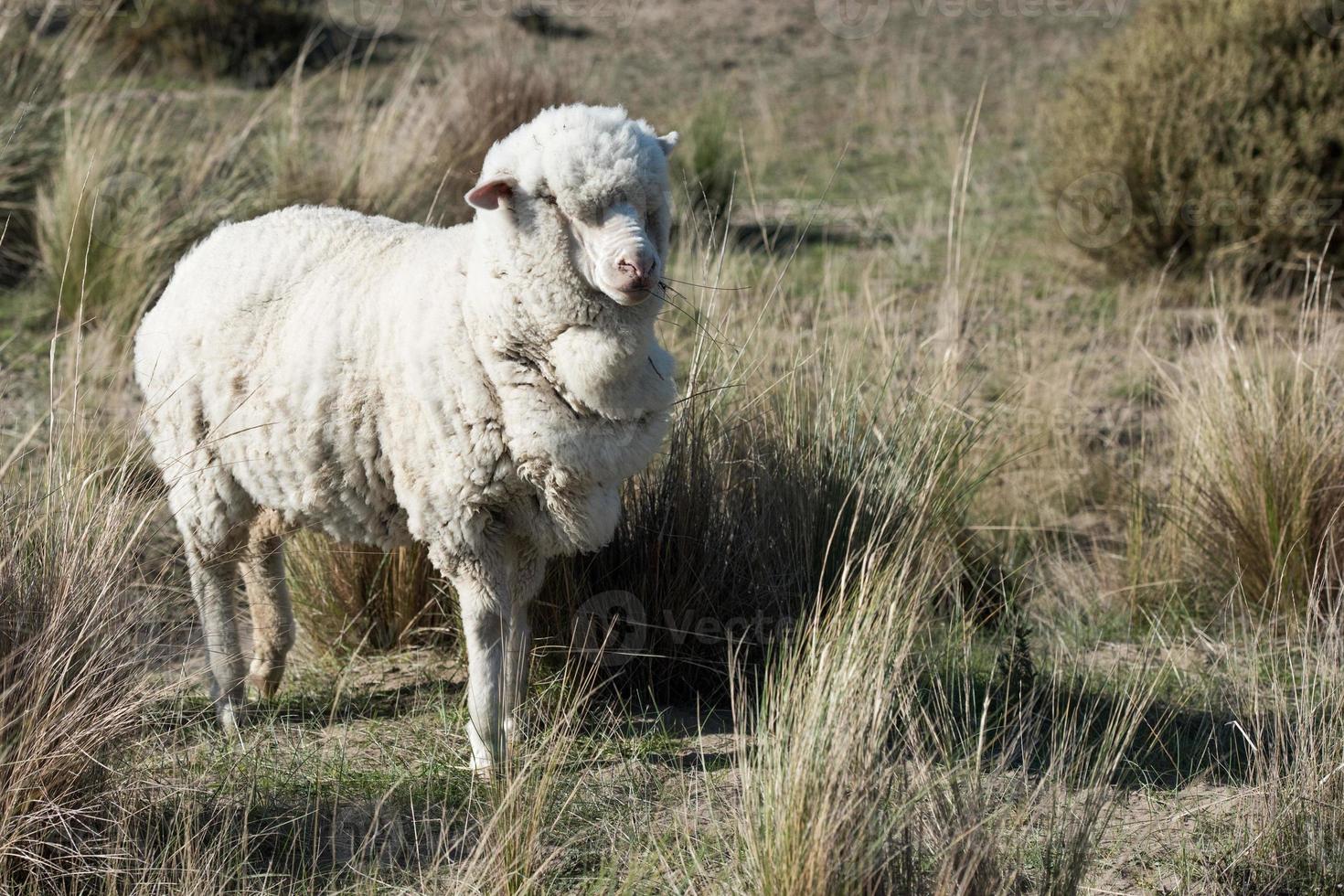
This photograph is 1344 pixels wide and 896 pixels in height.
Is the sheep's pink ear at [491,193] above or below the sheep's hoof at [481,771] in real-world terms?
above

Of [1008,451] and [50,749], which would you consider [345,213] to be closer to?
[50,749]

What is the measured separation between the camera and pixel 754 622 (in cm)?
395

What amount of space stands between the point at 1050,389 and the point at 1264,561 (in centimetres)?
162

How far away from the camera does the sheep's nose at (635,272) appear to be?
280 cm

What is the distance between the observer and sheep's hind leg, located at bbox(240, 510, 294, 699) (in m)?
3.93

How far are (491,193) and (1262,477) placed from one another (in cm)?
306

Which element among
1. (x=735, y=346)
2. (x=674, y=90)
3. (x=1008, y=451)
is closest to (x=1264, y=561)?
(x=1008, y=451)

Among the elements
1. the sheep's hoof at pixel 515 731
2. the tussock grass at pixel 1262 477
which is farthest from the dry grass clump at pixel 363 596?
the tussock grass at pixel 1262 477

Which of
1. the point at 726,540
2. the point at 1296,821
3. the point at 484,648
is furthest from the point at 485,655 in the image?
the point at 1296,821

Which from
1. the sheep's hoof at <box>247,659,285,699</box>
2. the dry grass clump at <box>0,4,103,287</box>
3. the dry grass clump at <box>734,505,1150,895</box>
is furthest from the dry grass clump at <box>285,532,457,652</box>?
the dry grass clump at <box>0,4,103,287</box>

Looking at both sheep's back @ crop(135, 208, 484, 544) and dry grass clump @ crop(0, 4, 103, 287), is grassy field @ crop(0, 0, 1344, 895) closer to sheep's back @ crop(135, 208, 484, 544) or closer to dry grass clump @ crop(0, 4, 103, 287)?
dry grass clump @ crop(0, 4, 103, 287)

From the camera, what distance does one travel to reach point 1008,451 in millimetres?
5898

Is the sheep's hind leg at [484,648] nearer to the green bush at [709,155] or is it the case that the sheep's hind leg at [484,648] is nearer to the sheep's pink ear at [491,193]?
the sheep's pink ear at [491,193]

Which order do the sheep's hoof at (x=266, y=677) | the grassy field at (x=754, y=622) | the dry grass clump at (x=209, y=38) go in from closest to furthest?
1. the grassy field at (x=754, y=622)
2. the sheep's hoof at (x=266, y=677)
3. the dry grass clump at (x=209, y=38)
